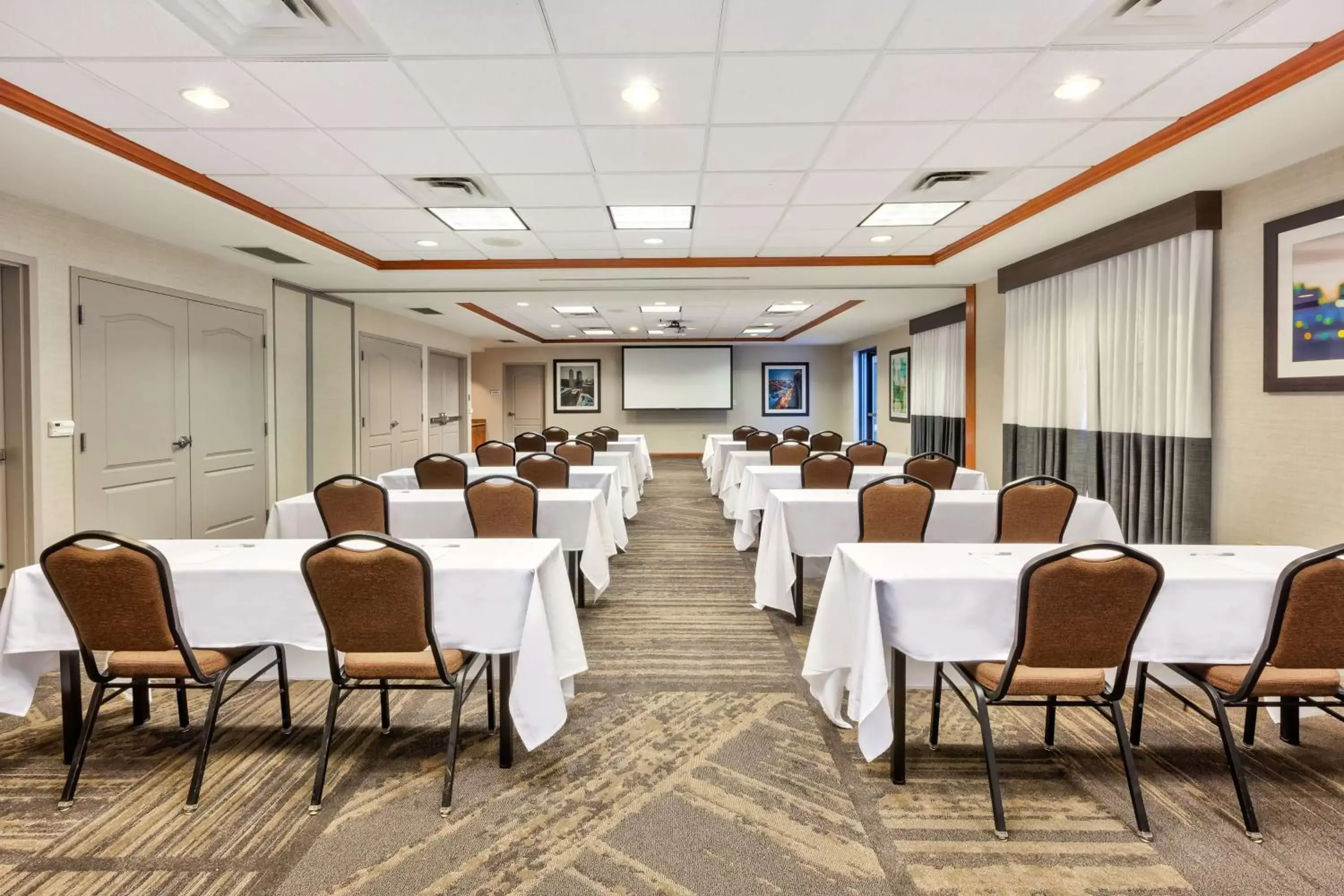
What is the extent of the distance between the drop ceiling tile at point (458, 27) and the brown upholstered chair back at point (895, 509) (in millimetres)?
2707

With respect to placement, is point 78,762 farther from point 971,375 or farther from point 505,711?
point 971,375

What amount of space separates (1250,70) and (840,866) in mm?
3517

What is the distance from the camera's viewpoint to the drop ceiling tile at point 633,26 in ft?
7.89

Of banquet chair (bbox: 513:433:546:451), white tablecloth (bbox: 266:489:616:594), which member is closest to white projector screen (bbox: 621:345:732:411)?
banquet chair (bbox: 513:433:546:451)

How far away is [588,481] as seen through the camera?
5957 millimetres

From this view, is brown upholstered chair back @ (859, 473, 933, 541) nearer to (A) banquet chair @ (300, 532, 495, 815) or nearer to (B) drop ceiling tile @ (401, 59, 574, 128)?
(A) banquet chair @ (300, 532, 495, 815)

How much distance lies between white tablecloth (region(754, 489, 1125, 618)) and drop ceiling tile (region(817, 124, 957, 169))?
193 cm

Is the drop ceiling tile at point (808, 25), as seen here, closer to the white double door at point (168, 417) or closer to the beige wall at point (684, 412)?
the white double door at point (168, 417)

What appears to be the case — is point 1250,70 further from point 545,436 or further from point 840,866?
point 545,436

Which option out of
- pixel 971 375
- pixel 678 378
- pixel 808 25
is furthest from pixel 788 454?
pixel 678 378

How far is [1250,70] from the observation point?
292cm

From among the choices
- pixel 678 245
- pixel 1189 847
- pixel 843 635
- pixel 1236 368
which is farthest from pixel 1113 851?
pixel 678 245

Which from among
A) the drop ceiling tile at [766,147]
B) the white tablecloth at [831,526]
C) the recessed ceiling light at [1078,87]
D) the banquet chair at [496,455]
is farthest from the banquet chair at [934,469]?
the banquet chair at [496,455]

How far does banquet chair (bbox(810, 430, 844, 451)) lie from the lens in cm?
870
